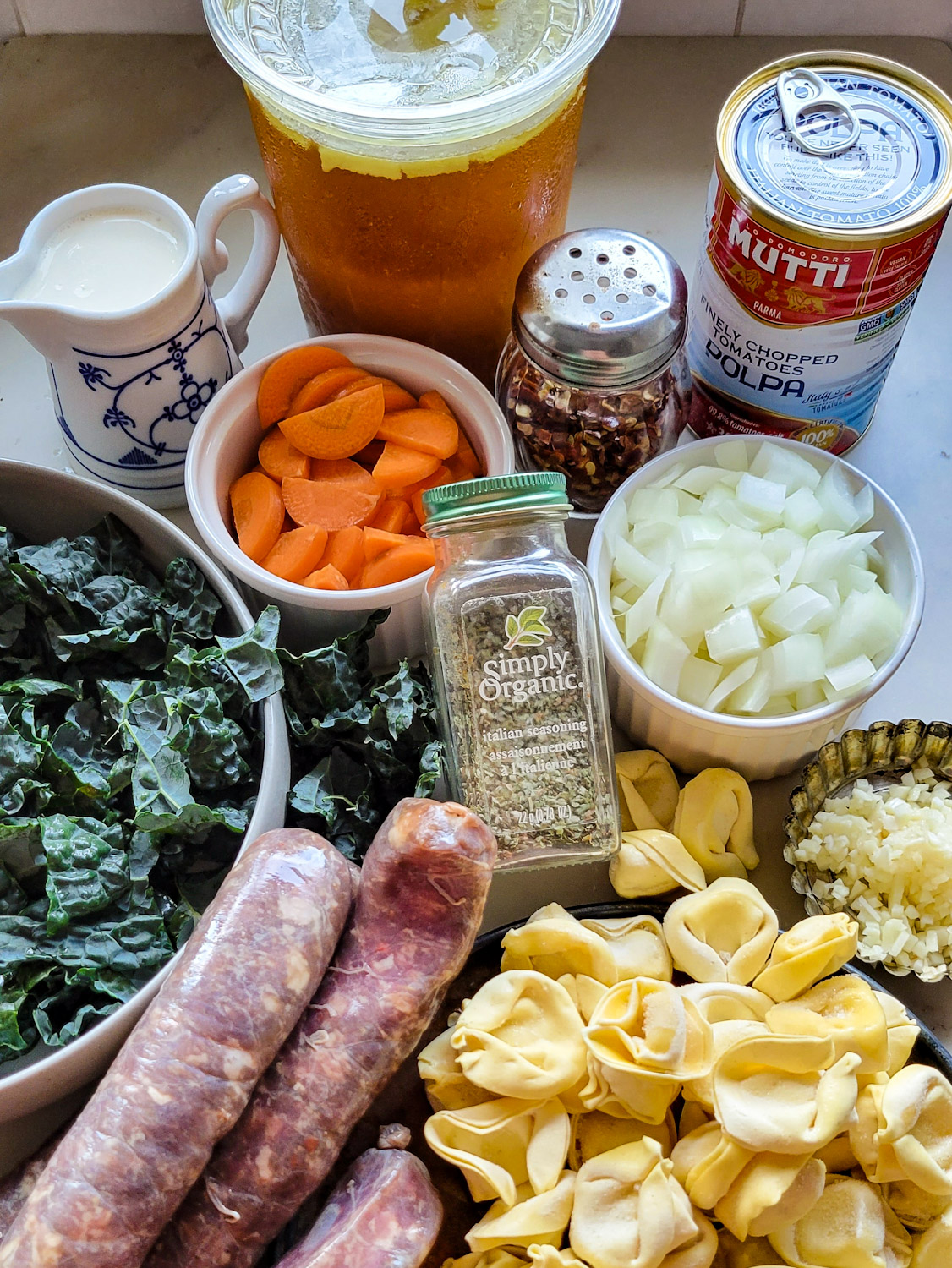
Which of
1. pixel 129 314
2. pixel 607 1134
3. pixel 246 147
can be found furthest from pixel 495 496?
pixel 246 147

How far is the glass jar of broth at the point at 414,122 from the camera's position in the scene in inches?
37.8

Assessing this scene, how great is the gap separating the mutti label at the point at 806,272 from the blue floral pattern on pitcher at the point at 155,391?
0.46m

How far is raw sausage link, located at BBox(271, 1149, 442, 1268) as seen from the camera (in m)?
0.77

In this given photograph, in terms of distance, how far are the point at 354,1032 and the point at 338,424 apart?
20.5 inches

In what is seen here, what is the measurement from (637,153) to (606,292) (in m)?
0.52

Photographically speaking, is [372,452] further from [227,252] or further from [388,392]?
[227,252]

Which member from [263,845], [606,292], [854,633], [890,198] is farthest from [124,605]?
[890,198]

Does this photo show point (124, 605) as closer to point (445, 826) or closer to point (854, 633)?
point (445, 826)

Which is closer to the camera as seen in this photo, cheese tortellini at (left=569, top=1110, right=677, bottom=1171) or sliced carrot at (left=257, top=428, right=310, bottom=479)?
cheese tortellini at (left=569, top=1110, right=677, bottom=1171)

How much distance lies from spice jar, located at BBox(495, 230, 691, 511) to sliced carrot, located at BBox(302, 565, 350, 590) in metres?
0.22

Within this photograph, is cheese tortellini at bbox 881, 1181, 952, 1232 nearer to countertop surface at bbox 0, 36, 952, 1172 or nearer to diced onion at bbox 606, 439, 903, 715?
diced onion at bbox 606, 439, 903, 715

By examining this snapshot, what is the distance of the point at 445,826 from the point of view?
0.83 m

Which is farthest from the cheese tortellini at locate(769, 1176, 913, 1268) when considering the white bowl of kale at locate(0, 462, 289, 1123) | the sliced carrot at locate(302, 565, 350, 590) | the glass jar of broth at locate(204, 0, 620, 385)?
the glass jar of broth at locate(204, 0, 620, 385)

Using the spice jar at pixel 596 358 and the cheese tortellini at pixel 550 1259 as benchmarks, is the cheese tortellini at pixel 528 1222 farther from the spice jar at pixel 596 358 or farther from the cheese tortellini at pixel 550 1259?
the spice jar at pixel 596 358
